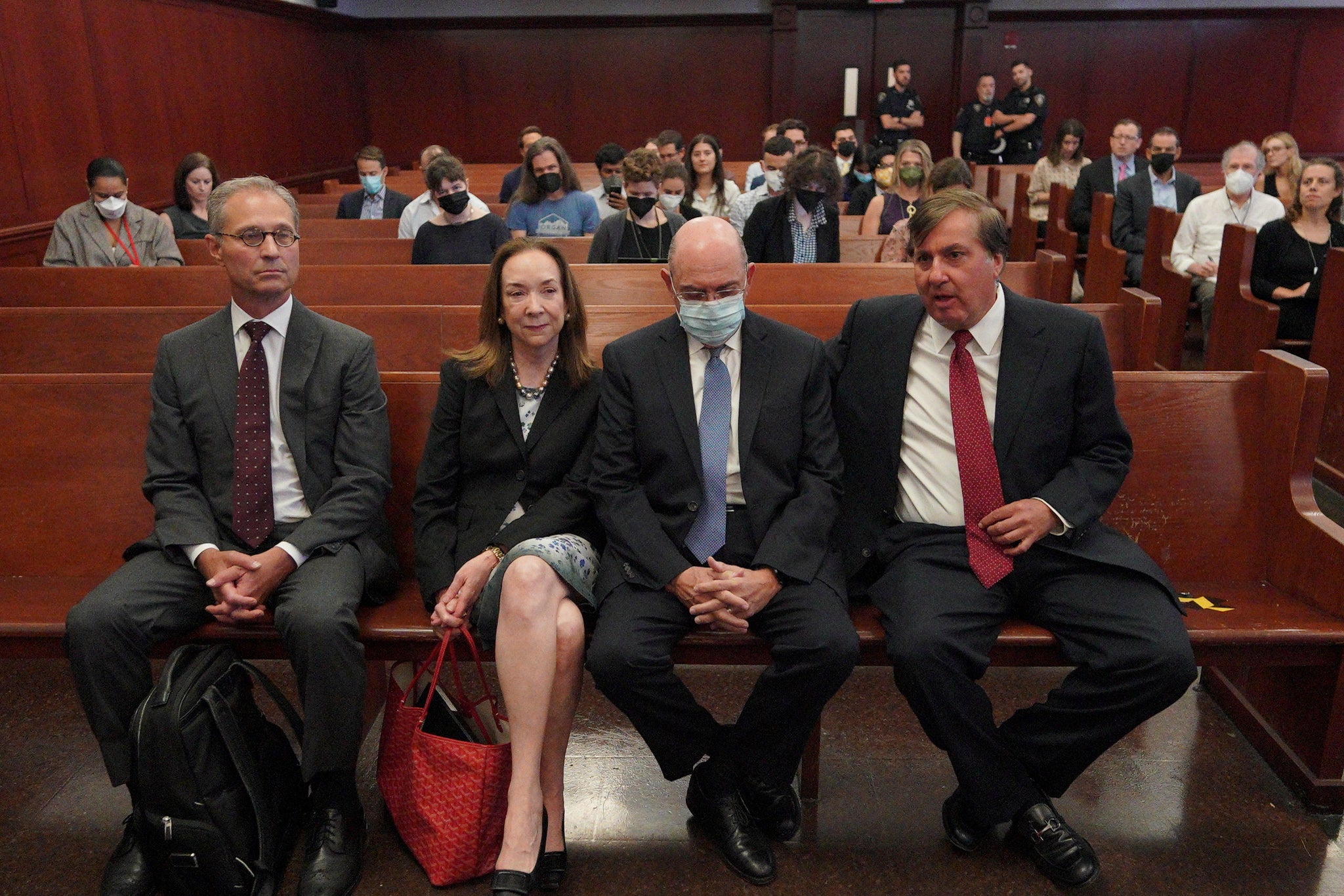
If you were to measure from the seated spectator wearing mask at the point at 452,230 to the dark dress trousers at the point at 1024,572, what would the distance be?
2.50 metres

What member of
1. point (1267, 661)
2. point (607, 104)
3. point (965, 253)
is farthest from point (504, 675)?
point (607, 104)

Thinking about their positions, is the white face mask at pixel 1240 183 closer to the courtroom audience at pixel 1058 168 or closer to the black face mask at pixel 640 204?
the courtroom audience at pixel 1058 168

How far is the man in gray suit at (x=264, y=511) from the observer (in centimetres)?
203

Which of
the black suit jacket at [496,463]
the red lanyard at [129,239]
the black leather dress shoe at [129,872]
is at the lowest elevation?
the black leather dress shoe at [129,872]

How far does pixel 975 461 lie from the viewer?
218 centimetres

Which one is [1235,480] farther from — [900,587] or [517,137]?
[517,137]

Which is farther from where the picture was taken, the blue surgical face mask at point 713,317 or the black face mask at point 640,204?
the black face mask at point 640,204

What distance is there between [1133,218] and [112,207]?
17.9 ft

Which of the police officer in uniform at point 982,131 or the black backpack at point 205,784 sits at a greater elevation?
the police officer in uniform at point 982,131

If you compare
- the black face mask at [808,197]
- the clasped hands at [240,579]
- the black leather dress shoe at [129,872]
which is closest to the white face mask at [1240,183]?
the black face mask at [808,197]

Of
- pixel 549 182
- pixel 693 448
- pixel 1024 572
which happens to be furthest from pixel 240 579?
pixel 549 182

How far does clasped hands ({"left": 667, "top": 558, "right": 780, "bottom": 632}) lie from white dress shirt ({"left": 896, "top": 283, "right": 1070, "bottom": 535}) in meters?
0.40

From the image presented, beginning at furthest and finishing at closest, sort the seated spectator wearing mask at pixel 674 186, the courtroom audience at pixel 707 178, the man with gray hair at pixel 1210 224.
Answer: the courtroom audience at pixel 707 178 < the seated spectator wearing mask at pixel 674 186 < the man with gray hair at pixel 1210 224

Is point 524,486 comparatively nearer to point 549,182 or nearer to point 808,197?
point 808,197
